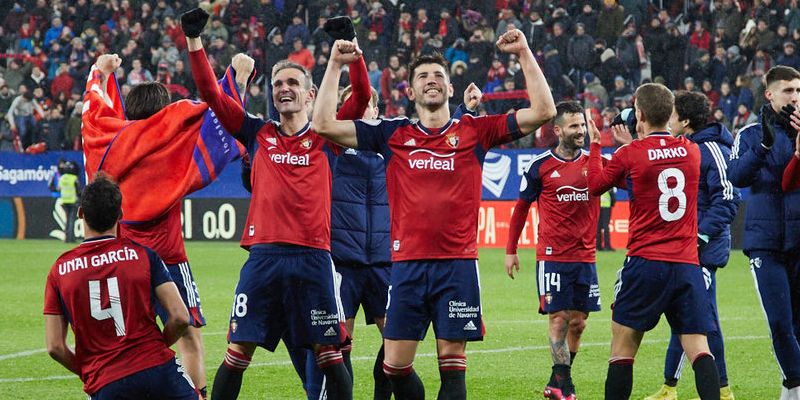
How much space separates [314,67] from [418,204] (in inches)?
829

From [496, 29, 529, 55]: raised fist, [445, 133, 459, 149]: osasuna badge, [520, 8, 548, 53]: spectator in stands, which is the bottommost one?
[445, 133, 459, 149]: osasuna badge

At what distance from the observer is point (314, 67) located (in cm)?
2708

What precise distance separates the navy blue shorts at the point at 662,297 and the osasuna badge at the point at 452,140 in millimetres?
1331

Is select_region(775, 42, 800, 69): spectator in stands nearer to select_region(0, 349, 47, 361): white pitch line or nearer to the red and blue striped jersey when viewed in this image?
select_region(0, 349, 47, 361): white pitch line

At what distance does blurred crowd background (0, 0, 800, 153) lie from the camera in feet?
79.0

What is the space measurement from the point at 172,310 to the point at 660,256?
3.00 meters

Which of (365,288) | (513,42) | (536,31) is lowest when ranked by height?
(365,288)

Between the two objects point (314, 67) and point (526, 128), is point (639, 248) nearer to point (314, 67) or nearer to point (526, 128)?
point (526, 128)

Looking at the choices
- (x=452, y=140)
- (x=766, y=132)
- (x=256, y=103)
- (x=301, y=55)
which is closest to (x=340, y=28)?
(x=452, y=140)

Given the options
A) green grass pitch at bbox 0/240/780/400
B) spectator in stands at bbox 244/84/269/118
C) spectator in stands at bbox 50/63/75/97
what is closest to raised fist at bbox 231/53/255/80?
green grass pitch at bbox 0/240/780/400

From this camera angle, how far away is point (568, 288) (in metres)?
8.74

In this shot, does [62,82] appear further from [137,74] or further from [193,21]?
[193,21]

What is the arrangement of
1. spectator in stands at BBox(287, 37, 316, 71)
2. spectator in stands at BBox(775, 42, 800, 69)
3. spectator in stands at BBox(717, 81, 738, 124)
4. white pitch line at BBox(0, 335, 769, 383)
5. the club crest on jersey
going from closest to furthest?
the club crest on jersey
white pitch line at BBox(0, 335, 769, 383)
spectator in stands at BBox(775, 42, 800, 69)
spectator in stands at BBox(717, 81, 738, 124)
spectator in stands at BBox(287, 37, 316, 71)

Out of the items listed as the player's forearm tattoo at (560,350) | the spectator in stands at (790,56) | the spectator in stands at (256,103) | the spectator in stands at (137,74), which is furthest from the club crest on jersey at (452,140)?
the spectator in stands at (137,74)
